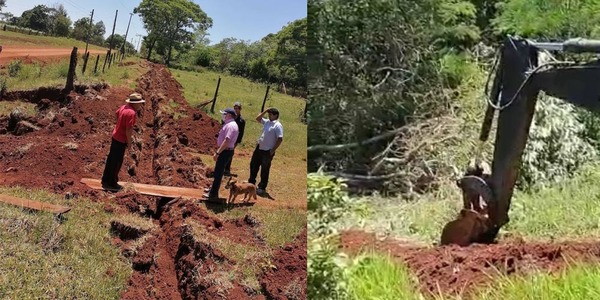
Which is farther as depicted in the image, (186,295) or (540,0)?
(540,0)

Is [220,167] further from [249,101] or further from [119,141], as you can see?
[119,141]

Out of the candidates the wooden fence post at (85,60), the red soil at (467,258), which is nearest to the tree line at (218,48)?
the wooden fence post at (85,60)

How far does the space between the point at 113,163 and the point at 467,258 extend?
33.7 inches

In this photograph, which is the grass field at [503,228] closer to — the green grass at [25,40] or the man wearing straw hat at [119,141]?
the man wearing straw hat at [119,141]

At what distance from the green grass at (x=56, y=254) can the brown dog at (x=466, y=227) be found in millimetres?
760

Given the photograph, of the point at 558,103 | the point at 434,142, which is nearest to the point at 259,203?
the point at 434,142

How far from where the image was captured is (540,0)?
5.80 ft

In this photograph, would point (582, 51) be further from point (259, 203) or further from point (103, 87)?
point (103, 87)

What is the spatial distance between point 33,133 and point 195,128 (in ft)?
1.61

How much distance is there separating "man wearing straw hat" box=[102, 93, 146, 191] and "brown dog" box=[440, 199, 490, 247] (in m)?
0.78

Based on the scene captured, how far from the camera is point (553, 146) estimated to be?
1669 millimetres

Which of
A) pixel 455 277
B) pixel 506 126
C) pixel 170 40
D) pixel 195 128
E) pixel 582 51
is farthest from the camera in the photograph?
pixel 195 128

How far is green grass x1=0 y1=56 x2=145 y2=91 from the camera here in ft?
4.66

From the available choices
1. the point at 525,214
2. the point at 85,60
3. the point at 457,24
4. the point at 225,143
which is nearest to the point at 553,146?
the point at 525,214
